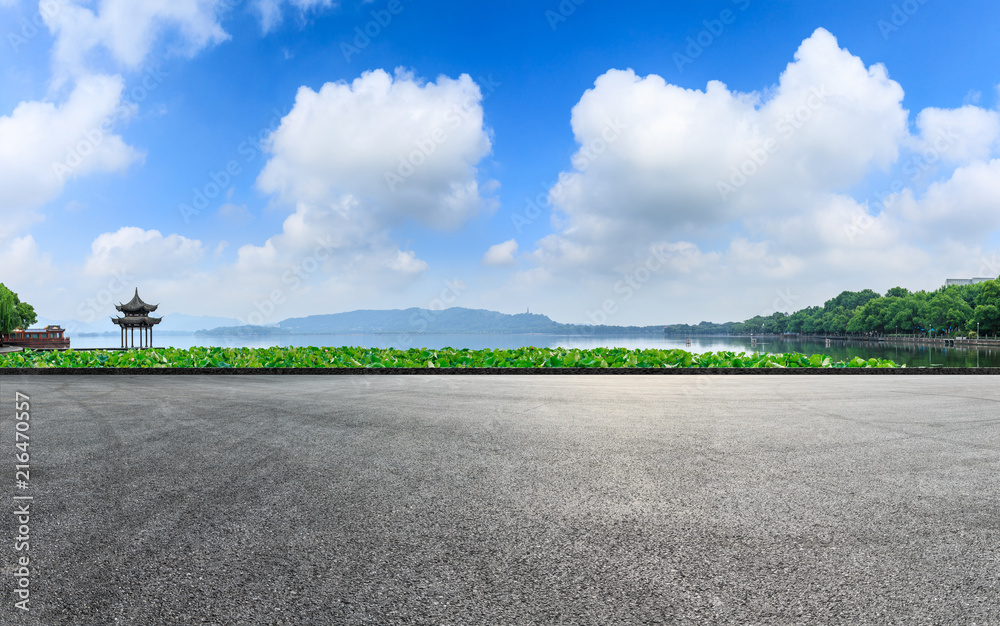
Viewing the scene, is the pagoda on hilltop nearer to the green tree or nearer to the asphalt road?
the green tree

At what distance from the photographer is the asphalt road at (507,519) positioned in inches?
109

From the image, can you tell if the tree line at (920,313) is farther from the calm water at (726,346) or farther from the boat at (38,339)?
the boat at (38,339)

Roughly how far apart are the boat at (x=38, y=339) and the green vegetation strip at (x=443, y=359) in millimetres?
35496

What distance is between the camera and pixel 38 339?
4619 cm

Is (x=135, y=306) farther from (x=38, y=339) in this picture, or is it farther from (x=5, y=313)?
(x=5, y=313)

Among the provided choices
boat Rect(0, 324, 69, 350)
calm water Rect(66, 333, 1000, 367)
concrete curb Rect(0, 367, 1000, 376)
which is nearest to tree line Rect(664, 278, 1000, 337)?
calm water Rect(66, 333, 1000, 367)

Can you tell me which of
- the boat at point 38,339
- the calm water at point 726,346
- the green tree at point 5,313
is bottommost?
the calm water at point 726,346

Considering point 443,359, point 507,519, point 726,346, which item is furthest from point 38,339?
point 726,346

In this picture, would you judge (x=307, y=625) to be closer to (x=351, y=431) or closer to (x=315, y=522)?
(x=315, y=522)

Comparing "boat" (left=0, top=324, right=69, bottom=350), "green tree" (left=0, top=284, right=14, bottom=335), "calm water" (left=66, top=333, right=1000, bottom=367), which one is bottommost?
"calm water" (left=66, top=333, right=1000, bottom=367)

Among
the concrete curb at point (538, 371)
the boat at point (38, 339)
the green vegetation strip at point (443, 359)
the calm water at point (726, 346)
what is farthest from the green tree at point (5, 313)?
the concrete curb at point (538, 371)

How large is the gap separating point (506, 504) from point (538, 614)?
1.51 metres

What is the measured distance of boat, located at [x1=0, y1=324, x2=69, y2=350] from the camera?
148 feet

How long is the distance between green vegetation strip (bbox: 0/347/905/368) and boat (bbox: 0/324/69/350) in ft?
116
